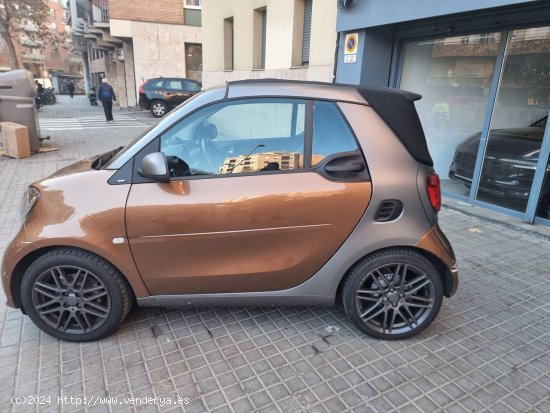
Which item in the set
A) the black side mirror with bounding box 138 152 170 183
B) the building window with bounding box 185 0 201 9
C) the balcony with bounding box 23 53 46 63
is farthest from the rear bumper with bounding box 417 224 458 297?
the balcony with bounding box 23 53 46 63

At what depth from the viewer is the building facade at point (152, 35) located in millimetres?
20578

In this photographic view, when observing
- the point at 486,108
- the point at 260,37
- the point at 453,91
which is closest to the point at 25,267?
the point at 486,108

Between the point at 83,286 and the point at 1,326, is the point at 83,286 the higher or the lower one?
the higher one

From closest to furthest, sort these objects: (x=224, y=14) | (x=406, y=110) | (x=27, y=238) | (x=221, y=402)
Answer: (x=221, y=402)
(x=27, y=238)
(x=406, y=110)
(x=224, y=14)

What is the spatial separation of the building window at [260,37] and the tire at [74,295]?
9.06 meters

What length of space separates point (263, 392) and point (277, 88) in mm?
1960

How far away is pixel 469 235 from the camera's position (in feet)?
15.8

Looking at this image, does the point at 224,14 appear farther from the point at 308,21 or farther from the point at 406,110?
the point at 406,110

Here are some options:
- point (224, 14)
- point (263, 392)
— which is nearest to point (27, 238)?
point (263, 392)

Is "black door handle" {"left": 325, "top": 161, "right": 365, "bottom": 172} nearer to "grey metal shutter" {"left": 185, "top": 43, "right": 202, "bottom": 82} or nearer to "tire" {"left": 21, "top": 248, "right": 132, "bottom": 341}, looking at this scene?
"tire" {"left": 21, "top": 248, "right": 132, "bottom": 341}

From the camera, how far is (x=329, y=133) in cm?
258

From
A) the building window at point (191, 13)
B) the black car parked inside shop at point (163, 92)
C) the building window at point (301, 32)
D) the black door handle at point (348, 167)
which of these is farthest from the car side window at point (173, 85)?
the black door handle at point (348, 167)

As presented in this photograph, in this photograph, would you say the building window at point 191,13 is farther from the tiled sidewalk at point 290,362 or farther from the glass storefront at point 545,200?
the tiled sidewalk at point 290,362

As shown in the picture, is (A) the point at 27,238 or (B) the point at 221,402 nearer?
(B) the point at 221,402
